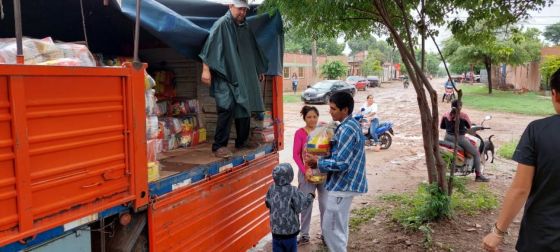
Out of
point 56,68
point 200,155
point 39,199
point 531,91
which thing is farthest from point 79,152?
point 531,91

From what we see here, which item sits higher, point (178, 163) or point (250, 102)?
point (250, 102)

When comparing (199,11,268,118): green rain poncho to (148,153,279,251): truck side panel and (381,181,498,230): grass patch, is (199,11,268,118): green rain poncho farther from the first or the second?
(381,181,498,230): grass patch

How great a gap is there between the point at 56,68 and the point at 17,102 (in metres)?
0.26

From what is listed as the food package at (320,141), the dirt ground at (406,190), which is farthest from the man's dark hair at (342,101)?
the dirt ground at (406,190)

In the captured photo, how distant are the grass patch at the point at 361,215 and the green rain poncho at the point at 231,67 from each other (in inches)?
81.8

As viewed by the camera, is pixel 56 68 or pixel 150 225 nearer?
pixel 56 68

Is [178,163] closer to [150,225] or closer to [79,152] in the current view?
[150,225]

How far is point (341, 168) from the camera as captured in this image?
3670 mm

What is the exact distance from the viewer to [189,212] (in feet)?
11.1

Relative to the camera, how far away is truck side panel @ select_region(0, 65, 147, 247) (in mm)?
2021

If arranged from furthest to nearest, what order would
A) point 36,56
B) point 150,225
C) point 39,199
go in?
point 150,225, point 36,56, point 39,199

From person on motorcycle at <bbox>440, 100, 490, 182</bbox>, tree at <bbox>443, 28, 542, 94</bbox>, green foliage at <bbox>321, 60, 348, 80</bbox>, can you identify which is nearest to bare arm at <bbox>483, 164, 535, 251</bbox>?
person on motorcycle at <bbox>440, 100, 490, 182</bbox>

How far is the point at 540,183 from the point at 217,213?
239 centimetres

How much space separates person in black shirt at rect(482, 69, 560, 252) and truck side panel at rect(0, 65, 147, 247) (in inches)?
87.5
